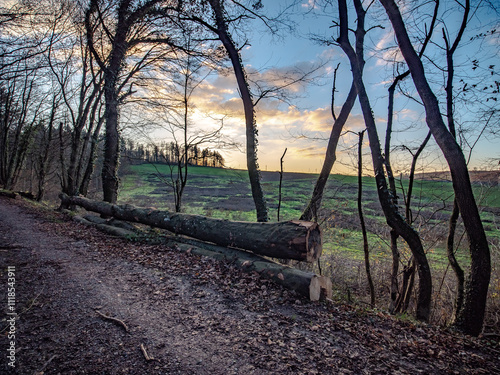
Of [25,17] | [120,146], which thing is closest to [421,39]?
[25,17]

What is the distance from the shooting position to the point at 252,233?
17.8ft

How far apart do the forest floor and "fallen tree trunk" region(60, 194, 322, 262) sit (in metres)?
0.71

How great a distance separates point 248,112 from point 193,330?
6.99m

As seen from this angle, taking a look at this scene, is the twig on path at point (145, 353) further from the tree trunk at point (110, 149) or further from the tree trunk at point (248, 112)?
the tree trunk at point (110, 149)

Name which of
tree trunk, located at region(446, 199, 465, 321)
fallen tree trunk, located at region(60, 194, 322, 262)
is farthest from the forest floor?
tree trunk, located at region(446, 199, 465, 321)

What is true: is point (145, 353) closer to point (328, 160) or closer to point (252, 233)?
point (252, 233)

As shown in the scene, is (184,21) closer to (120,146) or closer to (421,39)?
(120,146)

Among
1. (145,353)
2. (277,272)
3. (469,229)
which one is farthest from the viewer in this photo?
(469,229)

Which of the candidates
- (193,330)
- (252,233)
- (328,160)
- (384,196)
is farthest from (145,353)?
(328,160)

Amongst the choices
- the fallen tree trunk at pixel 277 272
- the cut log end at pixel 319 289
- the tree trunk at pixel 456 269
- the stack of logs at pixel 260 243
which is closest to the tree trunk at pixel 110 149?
the stack of logs at pixel 260 243

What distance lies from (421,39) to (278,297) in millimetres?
8541

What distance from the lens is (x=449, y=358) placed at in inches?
126

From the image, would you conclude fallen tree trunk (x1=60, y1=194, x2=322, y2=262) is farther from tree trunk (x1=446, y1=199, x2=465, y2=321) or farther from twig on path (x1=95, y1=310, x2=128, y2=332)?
tree trunk (x1=446, y1=199, x2=465, y2=321)

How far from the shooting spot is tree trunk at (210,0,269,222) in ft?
26.9
